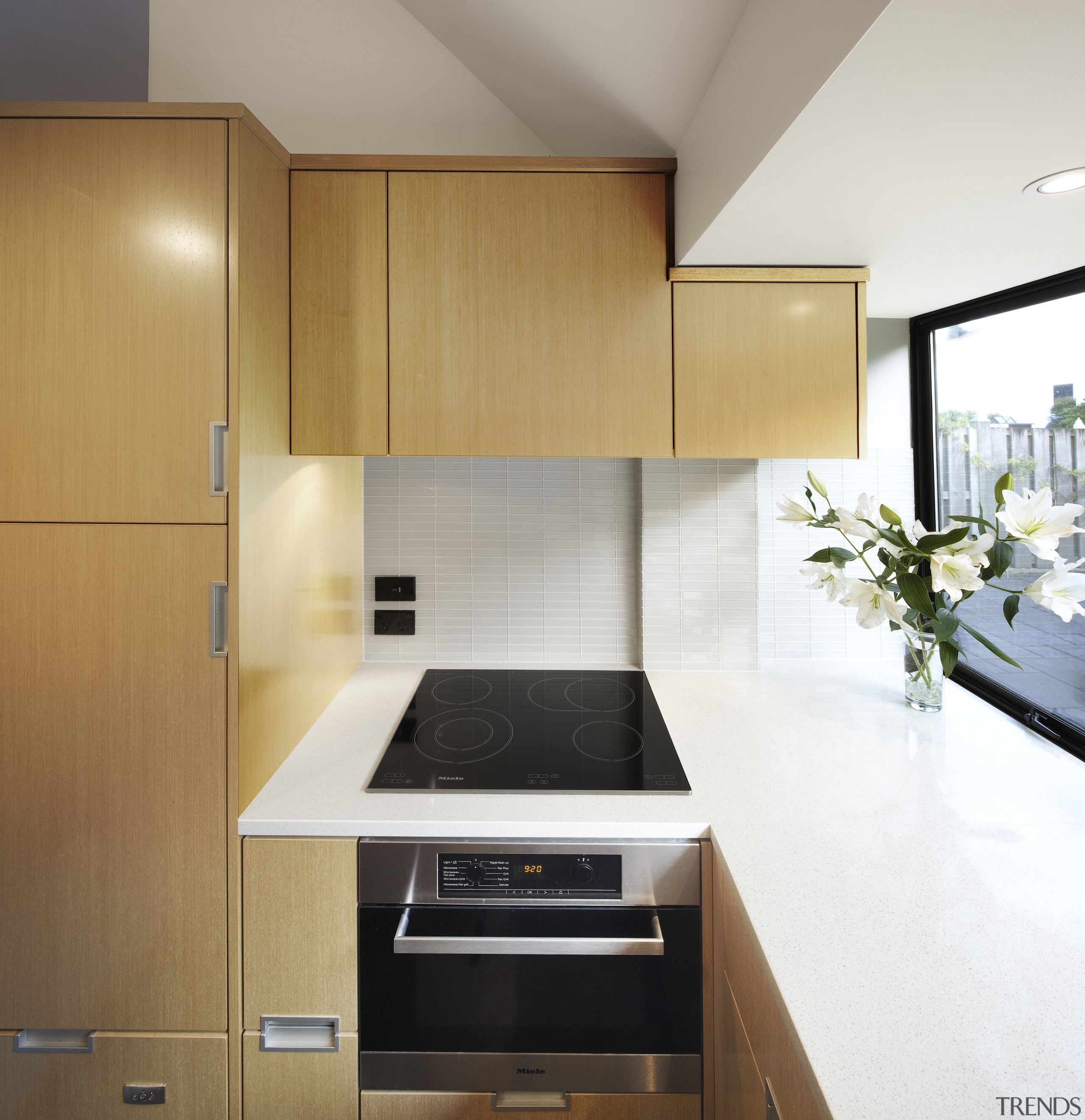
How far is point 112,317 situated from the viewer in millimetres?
1183

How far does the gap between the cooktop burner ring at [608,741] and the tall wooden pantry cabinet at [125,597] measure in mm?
671

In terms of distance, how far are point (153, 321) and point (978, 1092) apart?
1.55m

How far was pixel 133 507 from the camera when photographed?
1.19 meters

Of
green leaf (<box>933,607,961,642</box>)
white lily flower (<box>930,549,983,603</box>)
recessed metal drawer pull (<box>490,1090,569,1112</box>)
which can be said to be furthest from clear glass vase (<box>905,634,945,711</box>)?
recessed metal drawer pull (<box>490,1090,569,1112</box>)

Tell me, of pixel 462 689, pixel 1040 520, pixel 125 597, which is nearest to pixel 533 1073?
pixel 462 689

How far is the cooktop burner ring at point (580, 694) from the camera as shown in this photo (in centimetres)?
168

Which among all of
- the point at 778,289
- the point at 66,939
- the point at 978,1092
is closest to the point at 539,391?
the point at 778,289

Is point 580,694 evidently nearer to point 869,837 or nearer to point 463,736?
point 463,736

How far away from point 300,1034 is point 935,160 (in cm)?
182

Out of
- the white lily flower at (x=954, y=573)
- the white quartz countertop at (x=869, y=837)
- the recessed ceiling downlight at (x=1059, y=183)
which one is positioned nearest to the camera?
the white quartz countertop at (x=869, y=837)

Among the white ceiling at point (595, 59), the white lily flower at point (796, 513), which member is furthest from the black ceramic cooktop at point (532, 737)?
the white ceiling at point (595, 59)

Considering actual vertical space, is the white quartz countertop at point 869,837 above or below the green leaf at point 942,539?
below

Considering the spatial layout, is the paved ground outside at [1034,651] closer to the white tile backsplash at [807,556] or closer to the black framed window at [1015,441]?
the black framed window at [1015,441]

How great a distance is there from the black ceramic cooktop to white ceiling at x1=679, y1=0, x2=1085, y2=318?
3.50 ft
